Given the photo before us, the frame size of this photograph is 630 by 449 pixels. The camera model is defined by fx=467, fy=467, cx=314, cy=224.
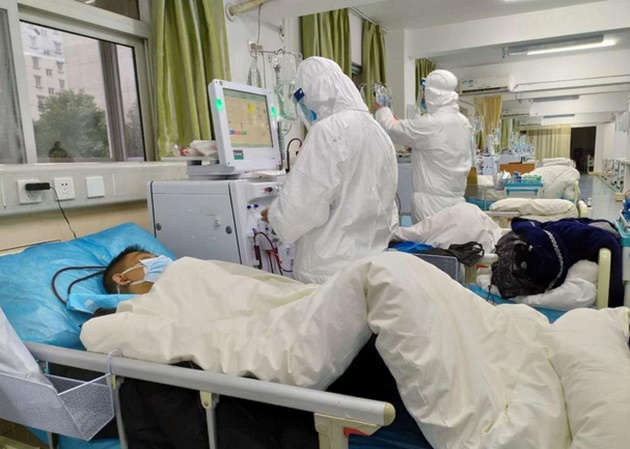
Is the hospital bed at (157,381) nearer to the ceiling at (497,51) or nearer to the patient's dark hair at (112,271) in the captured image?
the patient's dark hair at (112,271)

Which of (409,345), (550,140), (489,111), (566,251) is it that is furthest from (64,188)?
(550,140)

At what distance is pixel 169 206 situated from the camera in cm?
208

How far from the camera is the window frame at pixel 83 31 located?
2021 mm

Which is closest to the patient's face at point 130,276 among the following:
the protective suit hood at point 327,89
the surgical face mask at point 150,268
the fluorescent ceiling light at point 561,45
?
the surgical face mask at point 150,268

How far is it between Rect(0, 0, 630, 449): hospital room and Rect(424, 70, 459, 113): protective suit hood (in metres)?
0.01

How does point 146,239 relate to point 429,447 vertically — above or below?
above

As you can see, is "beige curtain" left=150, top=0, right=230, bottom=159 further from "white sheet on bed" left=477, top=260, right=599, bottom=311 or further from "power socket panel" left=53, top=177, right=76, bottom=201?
"white sheet on bed" left=477, top=260, right=599, bottom=311

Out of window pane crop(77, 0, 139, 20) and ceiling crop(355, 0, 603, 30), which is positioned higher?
ceiling crop(355, 0, 603, 30)

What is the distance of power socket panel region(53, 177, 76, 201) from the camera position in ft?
6.24

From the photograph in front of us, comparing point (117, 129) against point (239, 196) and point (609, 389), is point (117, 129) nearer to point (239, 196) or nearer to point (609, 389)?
point (239, 196)

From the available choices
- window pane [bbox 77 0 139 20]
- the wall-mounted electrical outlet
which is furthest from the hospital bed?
window pane [bbox 77 0 139 20]

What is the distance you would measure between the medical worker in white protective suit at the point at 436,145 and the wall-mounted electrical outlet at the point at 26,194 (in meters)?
2.34

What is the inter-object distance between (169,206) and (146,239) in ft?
0.60

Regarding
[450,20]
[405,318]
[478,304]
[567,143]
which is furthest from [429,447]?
[567,143]
